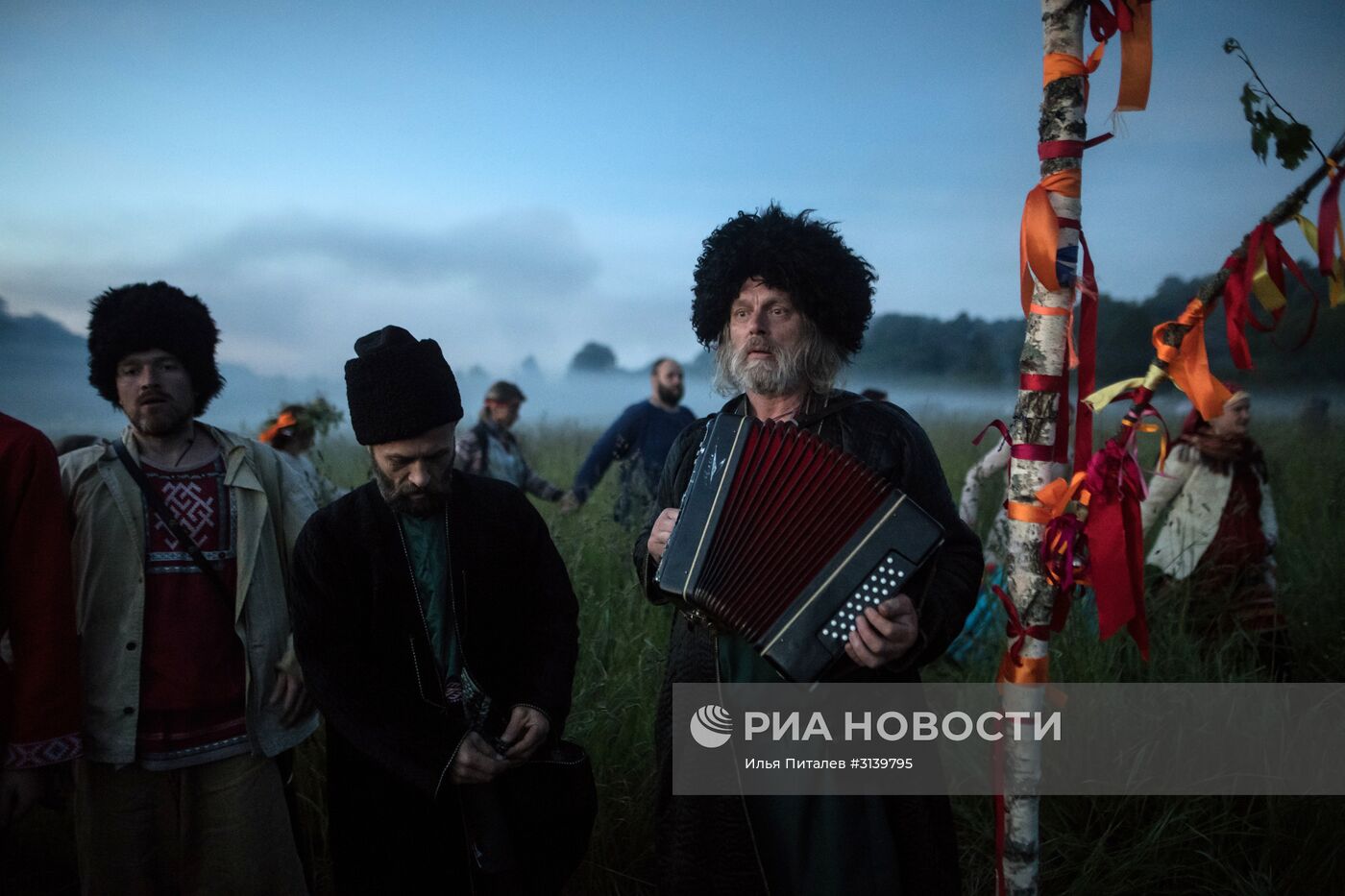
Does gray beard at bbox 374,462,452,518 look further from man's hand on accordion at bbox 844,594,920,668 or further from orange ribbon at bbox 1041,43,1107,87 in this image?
orange ribbon at bbox 1041,43,1107,87

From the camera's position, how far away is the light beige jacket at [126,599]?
89.8 inches

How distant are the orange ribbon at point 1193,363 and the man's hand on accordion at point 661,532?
3.81ft

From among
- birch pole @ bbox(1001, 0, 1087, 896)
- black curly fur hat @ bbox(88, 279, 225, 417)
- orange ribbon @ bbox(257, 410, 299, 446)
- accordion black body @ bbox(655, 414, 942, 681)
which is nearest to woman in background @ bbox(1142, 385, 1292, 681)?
birch pole @ bbox(1001, 0, 1087, 896)

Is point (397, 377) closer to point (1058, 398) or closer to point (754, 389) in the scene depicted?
point (754, 389)

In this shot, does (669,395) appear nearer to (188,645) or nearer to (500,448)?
(500,448)

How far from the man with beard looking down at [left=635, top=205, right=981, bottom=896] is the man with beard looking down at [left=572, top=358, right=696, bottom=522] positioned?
10.3 ft

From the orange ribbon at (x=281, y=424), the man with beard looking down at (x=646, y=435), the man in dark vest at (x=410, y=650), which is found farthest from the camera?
the man with beard looking down at (x=646, y=435)

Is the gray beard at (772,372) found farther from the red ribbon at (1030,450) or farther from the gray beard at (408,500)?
the gray beard at (408,500)

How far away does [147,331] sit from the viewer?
249 cm

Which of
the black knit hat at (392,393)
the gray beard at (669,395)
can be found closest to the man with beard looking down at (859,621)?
the black knit hat at (392,393)

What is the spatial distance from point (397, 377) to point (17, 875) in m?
2.93

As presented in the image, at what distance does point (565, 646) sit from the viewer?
221cm

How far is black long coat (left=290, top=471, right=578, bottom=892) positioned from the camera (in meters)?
2.00

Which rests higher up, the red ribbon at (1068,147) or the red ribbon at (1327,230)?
the red ribbon at (1068,147)
